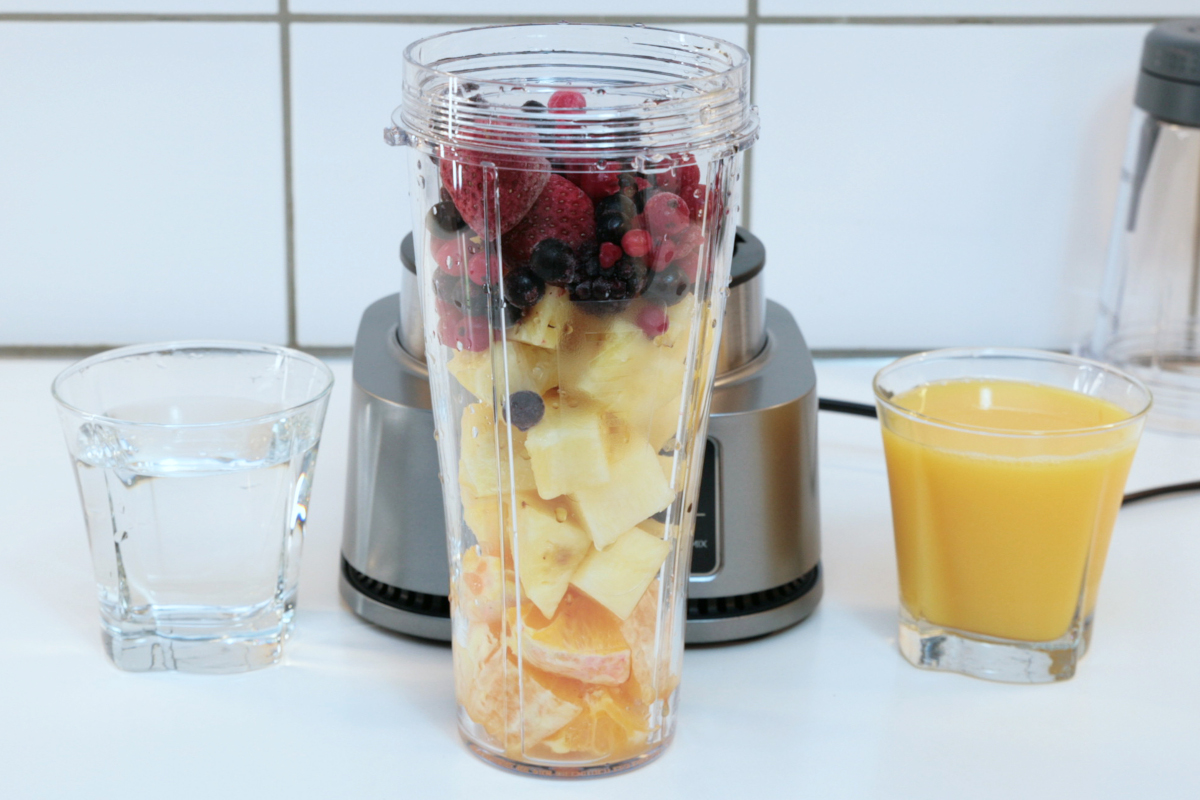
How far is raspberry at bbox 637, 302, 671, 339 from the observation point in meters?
0.37

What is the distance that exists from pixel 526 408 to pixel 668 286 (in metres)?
0.05

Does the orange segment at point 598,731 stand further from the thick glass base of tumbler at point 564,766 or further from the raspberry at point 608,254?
the raspberry at point 608,254

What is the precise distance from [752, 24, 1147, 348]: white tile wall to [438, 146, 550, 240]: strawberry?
42cm

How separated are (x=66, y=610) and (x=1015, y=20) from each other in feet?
1.94

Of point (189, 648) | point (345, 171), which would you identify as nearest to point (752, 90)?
point (345, 171)

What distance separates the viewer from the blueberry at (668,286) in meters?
0.36

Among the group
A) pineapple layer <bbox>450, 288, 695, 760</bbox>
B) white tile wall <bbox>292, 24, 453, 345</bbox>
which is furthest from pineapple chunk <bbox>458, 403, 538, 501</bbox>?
white tile wall <bbox>292, 24, 453, 345</bbox>

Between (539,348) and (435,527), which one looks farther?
(435,527)

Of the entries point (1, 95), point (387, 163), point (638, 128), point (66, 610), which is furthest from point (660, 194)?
point (1, 95)

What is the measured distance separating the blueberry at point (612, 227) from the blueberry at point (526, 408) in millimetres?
52

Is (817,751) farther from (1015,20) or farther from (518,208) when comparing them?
(1015,20)

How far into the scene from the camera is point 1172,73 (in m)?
0.68

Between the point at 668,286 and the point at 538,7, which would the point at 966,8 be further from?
the point at 668,286

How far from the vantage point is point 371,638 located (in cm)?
→ 50
